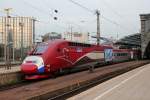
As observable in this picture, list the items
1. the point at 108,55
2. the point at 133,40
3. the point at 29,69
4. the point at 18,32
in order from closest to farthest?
the point at 29,69 → the point at 108,55 → the point at 18,32 → the point at 133,40

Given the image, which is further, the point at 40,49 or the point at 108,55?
the point at 108,55

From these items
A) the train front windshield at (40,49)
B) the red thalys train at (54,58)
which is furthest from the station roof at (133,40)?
the train front windshield at (40,49)

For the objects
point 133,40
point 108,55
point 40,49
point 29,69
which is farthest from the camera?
point 133,40

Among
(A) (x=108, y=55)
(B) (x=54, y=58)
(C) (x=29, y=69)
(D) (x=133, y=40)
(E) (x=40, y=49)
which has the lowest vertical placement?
(C) (x=29, y=69)

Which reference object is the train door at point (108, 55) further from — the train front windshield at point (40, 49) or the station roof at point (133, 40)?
the station roof at point (133, 40)

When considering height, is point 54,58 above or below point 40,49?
below

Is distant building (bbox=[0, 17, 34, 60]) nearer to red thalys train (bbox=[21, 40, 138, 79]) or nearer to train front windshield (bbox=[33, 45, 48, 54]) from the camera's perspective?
red thalys train (bbox=[21, 40, 138, 79])

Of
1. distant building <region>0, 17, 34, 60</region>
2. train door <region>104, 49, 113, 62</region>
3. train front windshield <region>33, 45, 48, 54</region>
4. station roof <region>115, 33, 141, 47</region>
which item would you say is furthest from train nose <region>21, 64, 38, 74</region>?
station roof <region>115, 33, 141, 47</region>

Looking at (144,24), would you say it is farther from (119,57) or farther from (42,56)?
(42,56)

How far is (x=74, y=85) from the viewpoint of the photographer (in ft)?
72.4

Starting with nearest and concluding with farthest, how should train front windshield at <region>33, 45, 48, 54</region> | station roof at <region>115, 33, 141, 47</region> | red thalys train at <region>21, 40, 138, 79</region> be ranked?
red thalys train at <region>21, 40, 138, 79</region>, train front windshield at <region>33, 45, 48, 54</region>, station roof at <region>115, 33, 141, 47</region>

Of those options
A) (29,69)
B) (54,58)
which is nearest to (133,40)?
(54,58)

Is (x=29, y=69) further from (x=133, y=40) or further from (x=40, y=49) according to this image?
(x=133, y=40)

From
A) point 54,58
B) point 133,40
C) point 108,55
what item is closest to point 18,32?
point 108,55
